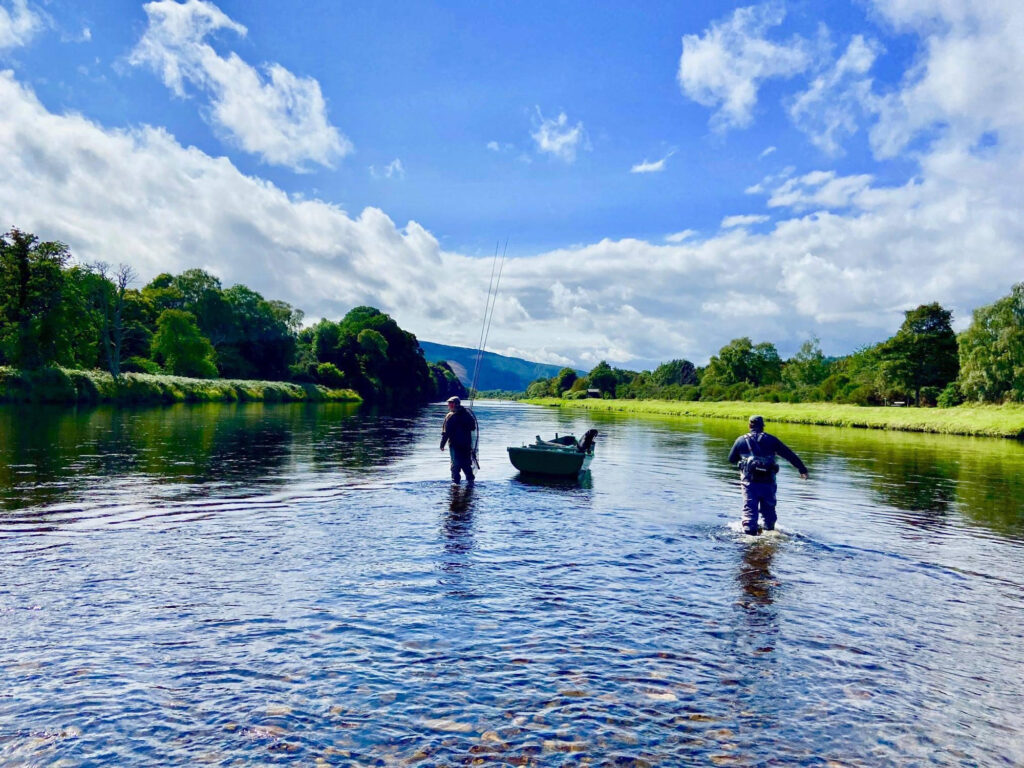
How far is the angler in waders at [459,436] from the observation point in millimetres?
19547

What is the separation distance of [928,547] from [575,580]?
29.0 feet

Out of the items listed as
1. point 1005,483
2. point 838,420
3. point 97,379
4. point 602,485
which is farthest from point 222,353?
point 1005,483

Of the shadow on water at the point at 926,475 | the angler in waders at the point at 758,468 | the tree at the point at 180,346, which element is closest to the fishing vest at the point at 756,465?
the angler in waders at the point at 758,468

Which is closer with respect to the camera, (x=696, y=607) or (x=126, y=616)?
(x=126, y=616)

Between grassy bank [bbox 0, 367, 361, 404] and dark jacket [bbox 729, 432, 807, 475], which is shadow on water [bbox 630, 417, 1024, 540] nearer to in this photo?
dark jacket [bbox 729, 432, 807, 475]

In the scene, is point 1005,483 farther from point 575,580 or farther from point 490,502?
point 575,580

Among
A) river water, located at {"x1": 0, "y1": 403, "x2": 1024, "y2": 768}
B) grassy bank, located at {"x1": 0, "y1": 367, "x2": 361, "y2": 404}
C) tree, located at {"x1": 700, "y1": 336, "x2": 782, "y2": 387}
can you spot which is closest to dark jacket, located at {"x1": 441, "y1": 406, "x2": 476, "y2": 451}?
river water, located at {"x1": 0, "y1": 403, "x2": 1024, "y2": 768}

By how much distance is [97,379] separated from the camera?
2411 inches

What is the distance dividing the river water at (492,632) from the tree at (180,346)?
81123 mm

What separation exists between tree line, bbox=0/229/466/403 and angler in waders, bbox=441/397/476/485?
5731cm

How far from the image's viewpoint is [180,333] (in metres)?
93.6

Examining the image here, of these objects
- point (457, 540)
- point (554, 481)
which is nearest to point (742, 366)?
point (554, 481)

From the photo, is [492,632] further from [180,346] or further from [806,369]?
[806,369]

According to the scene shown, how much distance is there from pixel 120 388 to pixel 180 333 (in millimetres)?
32216
